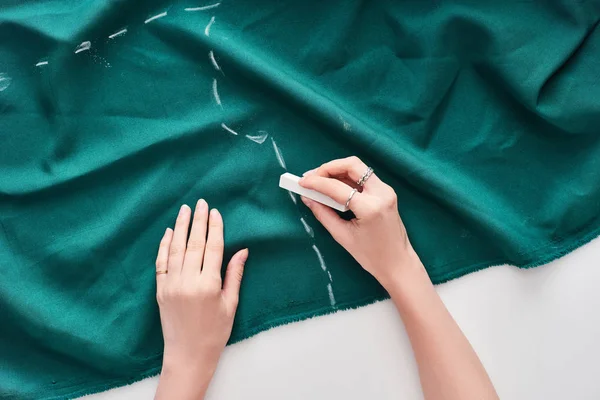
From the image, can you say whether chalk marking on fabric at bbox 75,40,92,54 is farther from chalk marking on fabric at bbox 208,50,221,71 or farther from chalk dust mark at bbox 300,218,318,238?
chalk dust mark at bbox 300,218,318,238

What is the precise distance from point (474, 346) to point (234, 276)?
0.36 metres

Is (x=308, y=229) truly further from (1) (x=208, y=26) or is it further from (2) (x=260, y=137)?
(1) (x=208, y=26)

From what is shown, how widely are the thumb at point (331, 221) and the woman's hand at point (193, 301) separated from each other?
4.8 inches

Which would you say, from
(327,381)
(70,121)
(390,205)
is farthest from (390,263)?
(70,121)

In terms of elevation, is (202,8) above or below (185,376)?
above

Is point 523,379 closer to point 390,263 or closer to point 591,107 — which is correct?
point 390,263

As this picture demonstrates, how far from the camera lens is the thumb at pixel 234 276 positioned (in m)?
0.69

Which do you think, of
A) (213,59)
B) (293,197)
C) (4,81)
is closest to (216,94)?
(213,59)

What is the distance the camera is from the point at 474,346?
28.6 inches

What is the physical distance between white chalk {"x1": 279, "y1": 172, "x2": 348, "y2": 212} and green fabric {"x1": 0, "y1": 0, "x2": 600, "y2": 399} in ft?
0.14

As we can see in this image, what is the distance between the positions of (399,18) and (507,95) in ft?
0.65

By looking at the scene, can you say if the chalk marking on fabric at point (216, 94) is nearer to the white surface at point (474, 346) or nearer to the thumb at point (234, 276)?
the thumb at point (234, 276)

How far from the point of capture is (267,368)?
27.7 inches

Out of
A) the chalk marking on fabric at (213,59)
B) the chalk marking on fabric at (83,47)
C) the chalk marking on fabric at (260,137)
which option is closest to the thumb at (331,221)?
the chalk marking on fabric at (260,137)
